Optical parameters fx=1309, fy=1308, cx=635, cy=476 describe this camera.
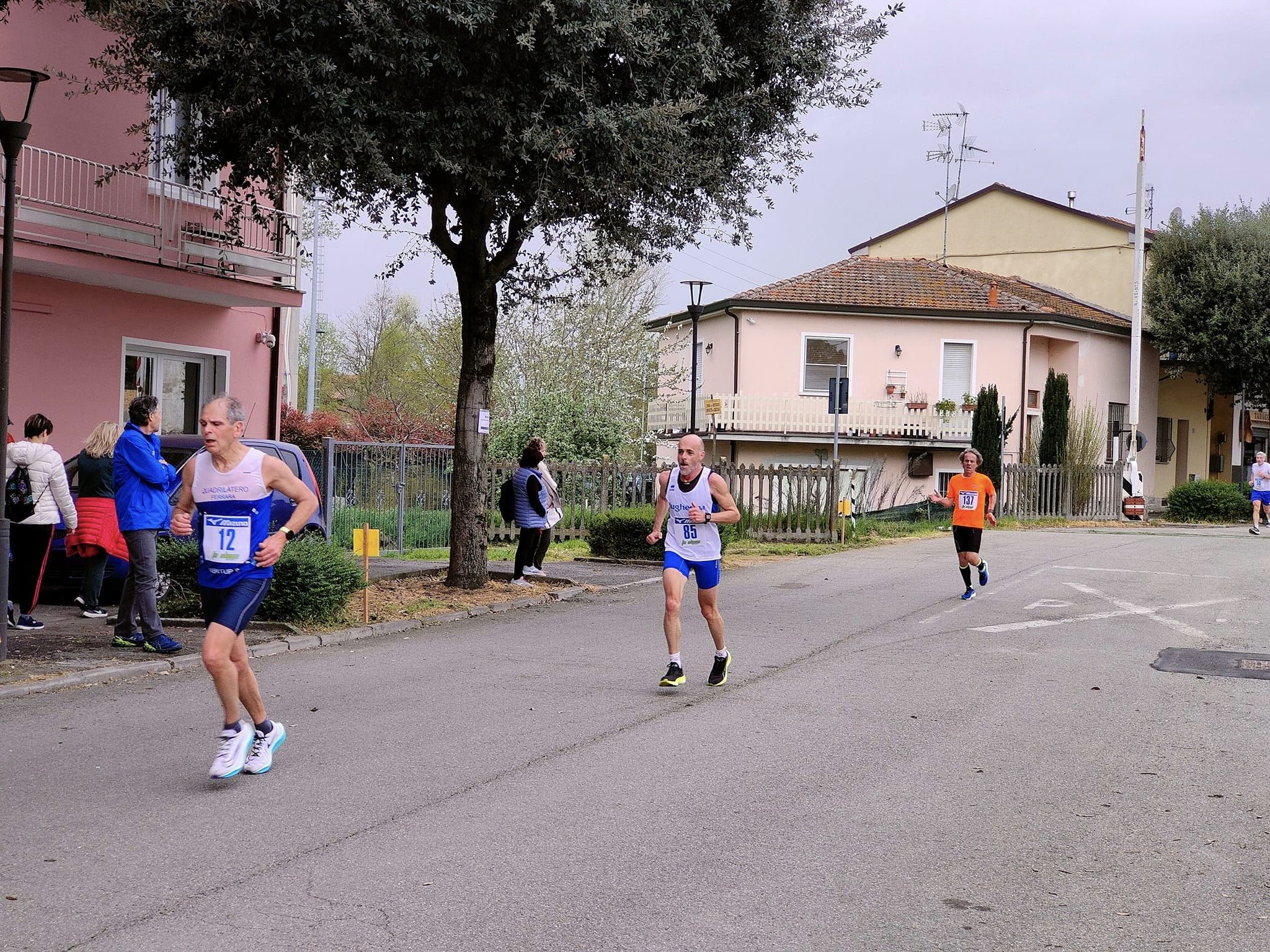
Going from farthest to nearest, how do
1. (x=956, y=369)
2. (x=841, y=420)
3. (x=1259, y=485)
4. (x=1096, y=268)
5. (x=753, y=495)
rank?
1. (x=1096, y=268)
2. (x=956, y=369)
3. (x=841, y=420)
4. (x=1259, y=485)
5. (x=753, y=495)

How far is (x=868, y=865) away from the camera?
5168 mm

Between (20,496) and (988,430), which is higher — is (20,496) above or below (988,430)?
below

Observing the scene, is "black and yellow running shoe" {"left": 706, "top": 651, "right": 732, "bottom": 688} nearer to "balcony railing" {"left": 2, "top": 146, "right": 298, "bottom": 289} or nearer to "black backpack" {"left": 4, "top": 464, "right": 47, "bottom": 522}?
"black backpack" {"left": 4, "top": 464, "right": 47, "bottom": 522}

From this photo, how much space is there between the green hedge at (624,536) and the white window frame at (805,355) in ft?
55.5

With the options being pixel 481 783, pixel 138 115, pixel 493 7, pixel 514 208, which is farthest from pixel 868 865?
pixel 138 115

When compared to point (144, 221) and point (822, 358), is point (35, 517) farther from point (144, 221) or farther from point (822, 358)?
point (822, 358)

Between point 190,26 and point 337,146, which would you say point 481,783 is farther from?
point 190,26

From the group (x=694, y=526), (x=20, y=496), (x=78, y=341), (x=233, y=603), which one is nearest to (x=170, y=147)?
(x=78, y=341)

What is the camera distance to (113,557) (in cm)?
1230

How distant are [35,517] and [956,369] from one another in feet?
99.3

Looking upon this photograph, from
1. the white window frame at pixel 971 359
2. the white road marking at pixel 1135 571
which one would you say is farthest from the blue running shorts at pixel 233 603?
the white window frame at pixel 971 359

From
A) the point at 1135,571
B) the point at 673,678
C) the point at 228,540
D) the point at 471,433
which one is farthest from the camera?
the point at 1135,571

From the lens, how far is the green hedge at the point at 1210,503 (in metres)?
36.6

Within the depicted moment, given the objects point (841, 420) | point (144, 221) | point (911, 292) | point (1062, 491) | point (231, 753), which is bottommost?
point (231, 753)
